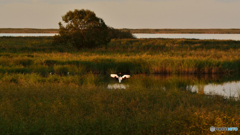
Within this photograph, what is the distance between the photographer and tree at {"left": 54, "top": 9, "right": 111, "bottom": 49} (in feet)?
110

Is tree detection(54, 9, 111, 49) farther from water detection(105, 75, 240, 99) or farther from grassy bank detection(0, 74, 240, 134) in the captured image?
grassy bank detection(0, 74, 240, 134)

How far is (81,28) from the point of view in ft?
112

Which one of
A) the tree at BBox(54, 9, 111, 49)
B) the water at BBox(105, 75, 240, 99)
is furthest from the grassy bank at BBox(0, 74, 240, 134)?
the tree at BBox(54, 9, 111, 49)

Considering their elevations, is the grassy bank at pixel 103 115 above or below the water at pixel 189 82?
above

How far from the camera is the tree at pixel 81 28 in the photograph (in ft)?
110

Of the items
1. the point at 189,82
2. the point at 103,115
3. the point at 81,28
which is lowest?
the point at 189,82

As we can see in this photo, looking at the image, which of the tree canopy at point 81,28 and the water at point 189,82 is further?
the tree canopy at point 81,28

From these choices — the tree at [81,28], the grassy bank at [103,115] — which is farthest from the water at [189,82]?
the tree at [81,28]

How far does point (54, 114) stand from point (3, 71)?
1165cm

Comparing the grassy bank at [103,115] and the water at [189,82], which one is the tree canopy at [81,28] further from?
the grassy bank at [103,115]

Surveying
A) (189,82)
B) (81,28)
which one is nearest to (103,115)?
(189,82)

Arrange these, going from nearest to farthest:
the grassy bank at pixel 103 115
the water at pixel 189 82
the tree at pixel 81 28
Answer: the grassy bank at pixel 103 115, the water at pixel 189 82, the tree at pixel 81 28

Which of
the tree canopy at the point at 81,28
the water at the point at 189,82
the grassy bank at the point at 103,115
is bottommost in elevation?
the water at the point at 189,82

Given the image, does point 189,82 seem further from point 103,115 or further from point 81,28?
point 81,28
